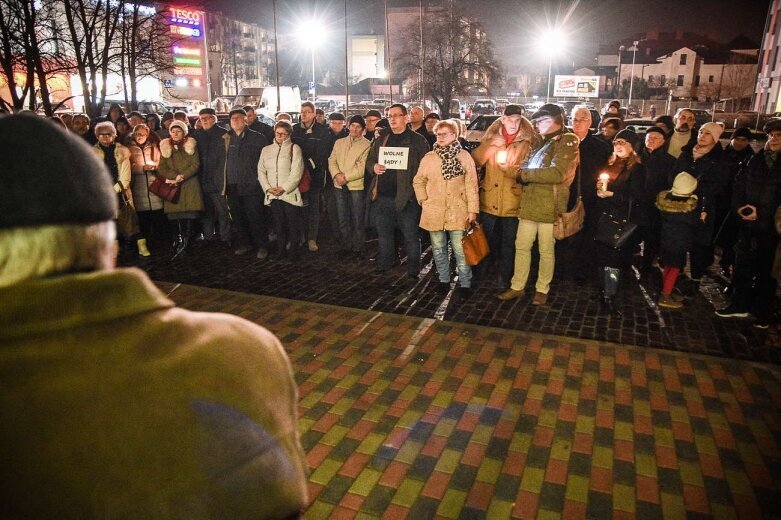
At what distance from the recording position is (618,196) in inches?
248

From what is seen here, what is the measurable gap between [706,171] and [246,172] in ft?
20.7

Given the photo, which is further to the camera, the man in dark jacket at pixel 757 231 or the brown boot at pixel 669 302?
the brown boot at pixel 669 302

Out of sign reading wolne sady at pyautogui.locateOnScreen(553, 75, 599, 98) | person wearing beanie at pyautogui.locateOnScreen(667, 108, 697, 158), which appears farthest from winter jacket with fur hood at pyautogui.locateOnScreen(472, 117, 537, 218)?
sign reading wolne sady at pyautogui.locateOnScreen(553, 75, 599, 98)

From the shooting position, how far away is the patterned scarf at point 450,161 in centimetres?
673

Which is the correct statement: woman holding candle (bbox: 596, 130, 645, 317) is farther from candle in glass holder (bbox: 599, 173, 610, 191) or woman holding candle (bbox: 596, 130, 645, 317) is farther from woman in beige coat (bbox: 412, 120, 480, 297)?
woman in beige coat (bbox: 412, 120, 480, 297)

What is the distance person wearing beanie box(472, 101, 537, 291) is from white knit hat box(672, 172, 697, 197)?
5.48 feet

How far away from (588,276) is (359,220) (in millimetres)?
3435

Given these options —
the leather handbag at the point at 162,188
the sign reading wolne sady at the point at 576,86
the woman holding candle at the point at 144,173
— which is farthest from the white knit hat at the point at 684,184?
the sign reading wolne sady at the point at 576,86

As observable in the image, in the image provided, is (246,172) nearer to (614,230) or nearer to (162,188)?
(162,188)

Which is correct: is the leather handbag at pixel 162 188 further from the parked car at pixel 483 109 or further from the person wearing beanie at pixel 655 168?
the parked car at pixel 483 109

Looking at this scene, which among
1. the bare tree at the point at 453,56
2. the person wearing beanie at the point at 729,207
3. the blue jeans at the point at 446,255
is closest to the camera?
the blue jeans at the point at 446,255

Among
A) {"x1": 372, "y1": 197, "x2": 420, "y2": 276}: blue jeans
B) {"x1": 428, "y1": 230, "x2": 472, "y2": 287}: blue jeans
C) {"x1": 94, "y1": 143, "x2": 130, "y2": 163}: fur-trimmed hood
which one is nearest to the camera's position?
{"x1": 428, "y1": 230, "x2": 472, "y2": 287}: blue jeans

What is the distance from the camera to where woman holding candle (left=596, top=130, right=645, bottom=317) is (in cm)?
628

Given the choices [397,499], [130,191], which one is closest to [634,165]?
[397,499]
